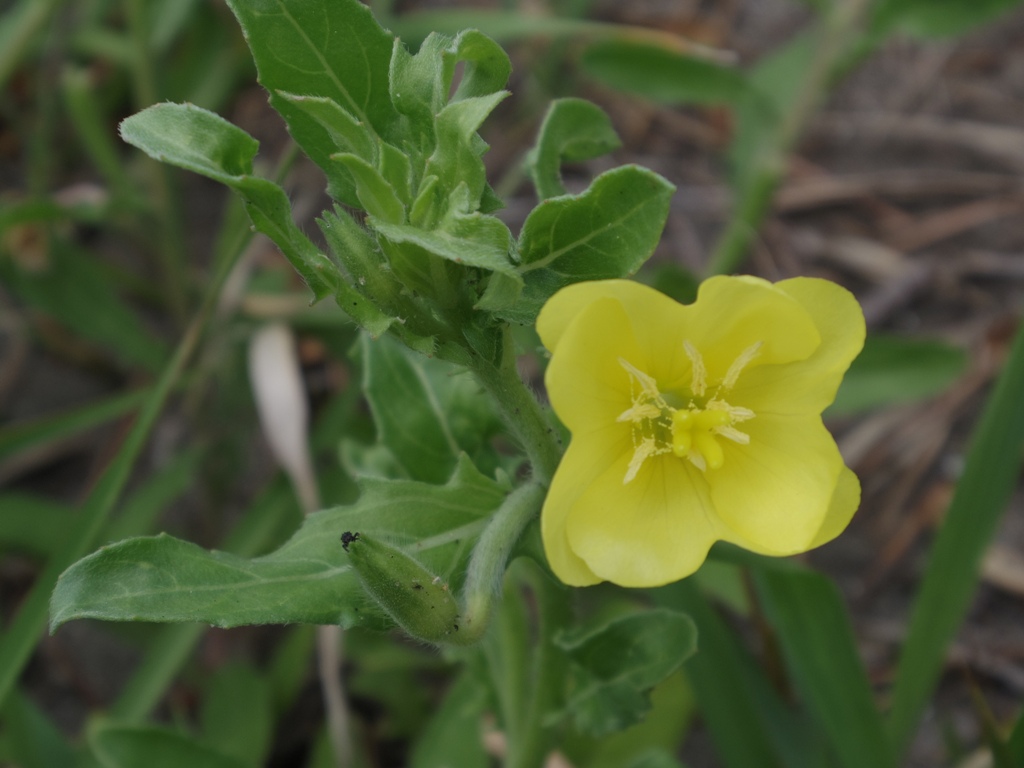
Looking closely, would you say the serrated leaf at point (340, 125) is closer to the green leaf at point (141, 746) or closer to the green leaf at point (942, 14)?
the green leaf at point (141, 746)

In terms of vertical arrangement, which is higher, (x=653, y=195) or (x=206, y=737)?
(x=653, y=195)

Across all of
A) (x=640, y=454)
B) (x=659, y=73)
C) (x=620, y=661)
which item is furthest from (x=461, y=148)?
(x=659, y=73)

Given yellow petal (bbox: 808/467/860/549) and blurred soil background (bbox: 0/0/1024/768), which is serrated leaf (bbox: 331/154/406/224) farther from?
blurred soil background (bbox: 0/0/1024/768)

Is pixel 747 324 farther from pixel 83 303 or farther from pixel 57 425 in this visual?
pixel 83 303

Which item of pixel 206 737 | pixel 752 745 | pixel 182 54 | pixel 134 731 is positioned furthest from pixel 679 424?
pixel 182 54

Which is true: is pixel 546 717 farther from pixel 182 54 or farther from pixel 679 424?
pixel 182 54

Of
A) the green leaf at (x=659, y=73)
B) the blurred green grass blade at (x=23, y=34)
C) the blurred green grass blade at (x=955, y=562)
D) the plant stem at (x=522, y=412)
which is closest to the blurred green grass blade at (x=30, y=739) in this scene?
the plant stem at (x=522, y=412)
